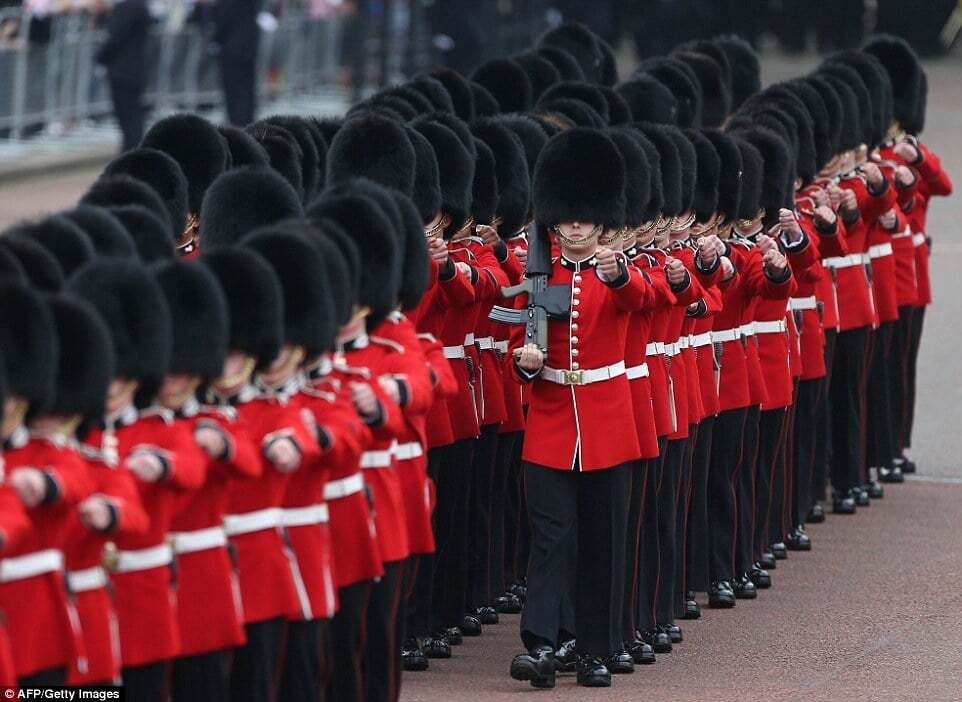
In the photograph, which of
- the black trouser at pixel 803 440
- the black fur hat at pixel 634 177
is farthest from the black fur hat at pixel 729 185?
the black trouser at pixel 803 440

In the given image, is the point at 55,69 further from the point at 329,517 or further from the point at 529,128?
the point at 329,517

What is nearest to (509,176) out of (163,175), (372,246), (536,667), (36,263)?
(163,175)

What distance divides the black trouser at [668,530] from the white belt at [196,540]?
237cm

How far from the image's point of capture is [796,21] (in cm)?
2628

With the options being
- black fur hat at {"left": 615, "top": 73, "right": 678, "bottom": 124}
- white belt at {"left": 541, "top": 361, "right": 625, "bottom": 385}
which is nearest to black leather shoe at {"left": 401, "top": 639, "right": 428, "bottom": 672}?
white belt at {"left": 541, "top": 361, "right": 625, "bottom": 385}

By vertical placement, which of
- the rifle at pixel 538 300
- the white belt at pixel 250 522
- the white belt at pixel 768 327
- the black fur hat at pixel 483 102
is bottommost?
the white belt at pixel 250 522

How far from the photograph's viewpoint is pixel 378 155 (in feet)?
24.5

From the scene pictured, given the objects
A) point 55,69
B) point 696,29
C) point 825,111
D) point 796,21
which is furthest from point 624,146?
point 796,21

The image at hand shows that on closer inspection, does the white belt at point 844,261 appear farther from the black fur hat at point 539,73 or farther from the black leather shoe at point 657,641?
the black leather shoe at point 657,641

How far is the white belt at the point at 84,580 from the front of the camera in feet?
17.2

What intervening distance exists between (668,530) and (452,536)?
0.64 metres

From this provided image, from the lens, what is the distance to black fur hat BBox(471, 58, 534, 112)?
10281 mm

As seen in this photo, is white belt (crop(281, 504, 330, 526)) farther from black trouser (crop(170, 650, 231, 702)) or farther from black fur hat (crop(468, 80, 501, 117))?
black fur hat (crop(468, 80, 501, 117))

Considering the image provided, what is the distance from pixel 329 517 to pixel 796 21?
2077 centimetres
